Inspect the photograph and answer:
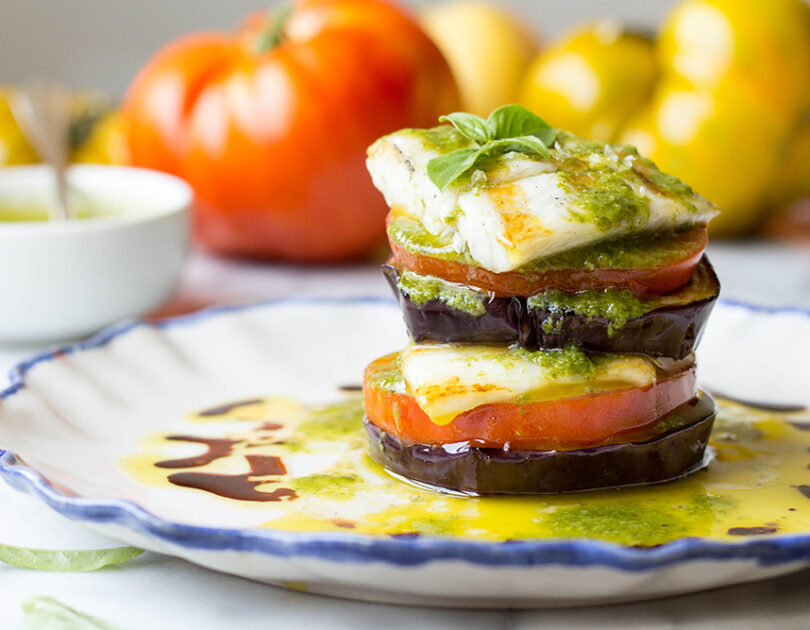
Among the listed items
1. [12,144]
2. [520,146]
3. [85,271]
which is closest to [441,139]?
[520,146]

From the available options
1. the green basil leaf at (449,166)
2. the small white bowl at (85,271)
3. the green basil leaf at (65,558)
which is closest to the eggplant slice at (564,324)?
the green basil leaf at (449,166)

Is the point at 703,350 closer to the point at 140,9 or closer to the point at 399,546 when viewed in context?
the point at 399,546

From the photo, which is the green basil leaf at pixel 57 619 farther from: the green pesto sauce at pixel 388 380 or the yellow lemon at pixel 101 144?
the yellow lemon at pixel 101 144

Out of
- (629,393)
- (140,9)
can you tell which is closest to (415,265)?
(629,393)

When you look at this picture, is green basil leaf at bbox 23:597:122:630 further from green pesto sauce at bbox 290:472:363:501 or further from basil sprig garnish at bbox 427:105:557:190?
basil sprig garnish at bbox 427:105:557:190

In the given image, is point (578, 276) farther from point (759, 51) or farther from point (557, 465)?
point (759, 51)
